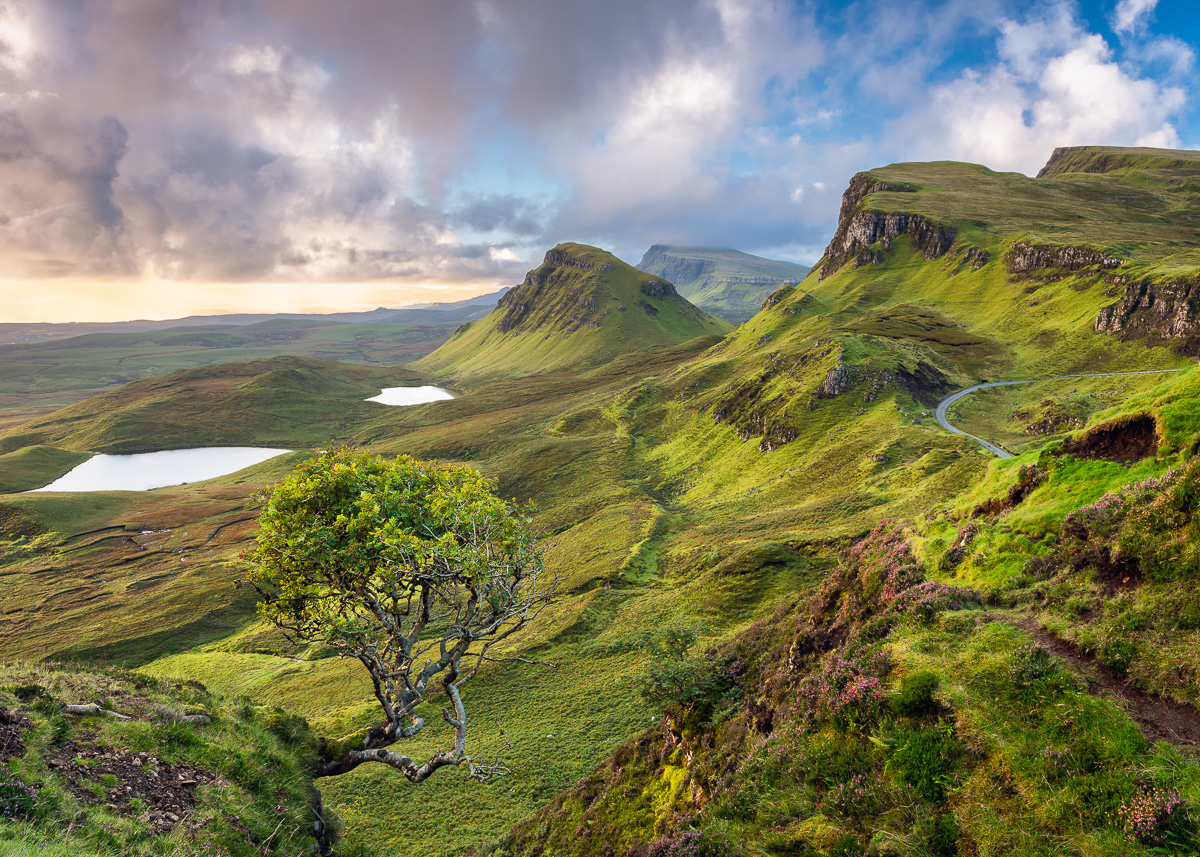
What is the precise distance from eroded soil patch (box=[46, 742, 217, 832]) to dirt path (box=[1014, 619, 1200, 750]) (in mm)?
20596

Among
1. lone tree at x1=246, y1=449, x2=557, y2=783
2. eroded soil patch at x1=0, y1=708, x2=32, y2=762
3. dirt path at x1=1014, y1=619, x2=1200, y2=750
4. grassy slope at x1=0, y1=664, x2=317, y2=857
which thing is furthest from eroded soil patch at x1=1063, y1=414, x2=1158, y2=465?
eroded soil patch at x1=0, y1=708, x2=32, y2=762

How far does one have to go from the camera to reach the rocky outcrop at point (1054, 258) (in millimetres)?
134587

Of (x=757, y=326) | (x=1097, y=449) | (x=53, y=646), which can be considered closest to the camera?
(x=1097, y=449)

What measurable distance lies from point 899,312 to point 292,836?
190 m

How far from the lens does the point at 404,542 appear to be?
53.5 feet

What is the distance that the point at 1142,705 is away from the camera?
981 cm

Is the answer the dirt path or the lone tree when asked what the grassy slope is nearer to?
the lone tree

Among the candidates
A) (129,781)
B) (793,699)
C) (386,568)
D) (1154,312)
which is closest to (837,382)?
(1154,312)

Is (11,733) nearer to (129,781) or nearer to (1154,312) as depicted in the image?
(129,781)

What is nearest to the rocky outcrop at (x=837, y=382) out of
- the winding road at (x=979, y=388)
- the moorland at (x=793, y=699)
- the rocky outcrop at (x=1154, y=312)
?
the winding road at (x=979, y=388)

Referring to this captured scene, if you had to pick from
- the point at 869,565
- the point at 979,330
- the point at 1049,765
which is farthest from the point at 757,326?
the point at 1049,765

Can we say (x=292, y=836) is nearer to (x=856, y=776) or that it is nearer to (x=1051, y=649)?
(x=856, y=776)

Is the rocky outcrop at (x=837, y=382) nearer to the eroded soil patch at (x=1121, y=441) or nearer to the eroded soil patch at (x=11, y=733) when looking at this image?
the eroded soil patch at (x=1121, y=441)

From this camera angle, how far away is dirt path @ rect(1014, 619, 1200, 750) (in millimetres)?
9000
